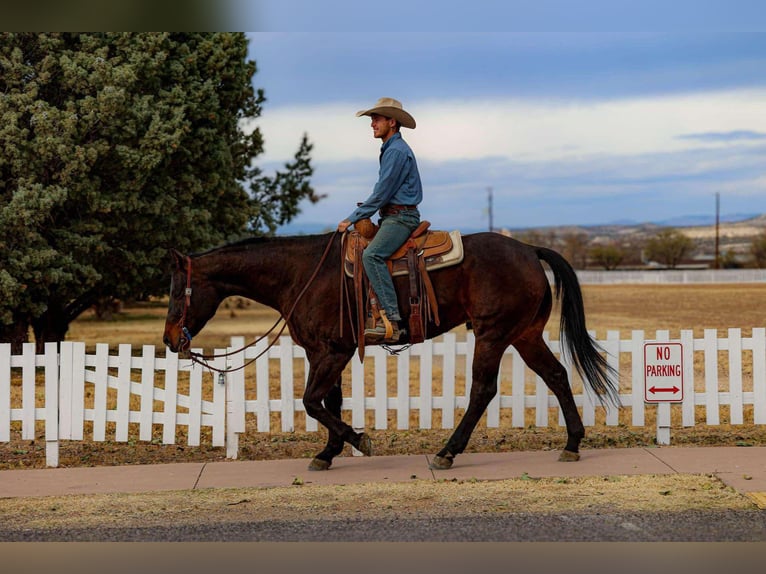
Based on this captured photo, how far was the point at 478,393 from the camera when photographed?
8.23 meters

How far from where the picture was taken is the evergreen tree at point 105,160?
16.3m

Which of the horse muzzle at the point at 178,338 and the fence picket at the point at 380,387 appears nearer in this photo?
the horse muzzle at the point at 178,338

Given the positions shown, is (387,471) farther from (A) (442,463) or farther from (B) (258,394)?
(B) (258,394)

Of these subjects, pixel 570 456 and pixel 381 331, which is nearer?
pixel 381 331

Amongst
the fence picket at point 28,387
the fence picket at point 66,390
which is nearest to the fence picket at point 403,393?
the fence picket at point 66,390

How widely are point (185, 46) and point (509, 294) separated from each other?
12.2 metres

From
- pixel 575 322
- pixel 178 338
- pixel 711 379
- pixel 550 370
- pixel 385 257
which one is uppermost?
pixel 385 257

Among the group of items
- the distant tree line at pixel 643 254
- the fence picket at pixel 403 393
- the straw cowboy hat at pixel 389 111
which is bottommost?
the fence picket at pixel 403 393

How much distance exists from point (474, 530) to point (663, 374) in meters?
3.95

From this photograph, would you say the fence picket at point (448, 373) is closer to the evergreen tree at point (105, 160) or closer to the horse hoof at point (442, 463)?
the horse hoof at point (442, 463)

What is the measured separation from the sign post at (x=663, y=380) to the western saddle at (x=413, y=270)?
8.09 ft

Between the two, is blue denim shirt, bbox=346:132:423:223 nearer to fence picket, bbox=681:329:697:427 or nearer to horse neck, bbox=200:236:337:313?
horse neck, bbox=200:236:337:313

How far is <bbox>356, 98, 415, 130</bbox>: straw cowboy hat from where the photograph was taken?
319 inches

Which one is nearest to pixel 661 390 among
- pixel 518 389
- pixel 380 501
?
pixel 518 389
